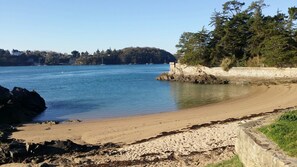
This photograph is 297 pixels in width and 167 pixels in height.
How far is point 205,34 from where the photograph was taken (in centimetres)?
5516

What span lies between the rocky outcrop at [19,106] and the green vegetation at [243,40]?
2838 centimetres

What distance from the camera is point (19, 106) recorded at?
2434 centimetres

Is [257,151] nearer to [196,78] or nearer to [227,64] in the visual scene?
[227,64]

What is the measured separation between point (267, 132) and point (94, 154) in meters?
6.30

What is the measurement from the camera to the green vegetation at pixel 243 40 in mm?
41438

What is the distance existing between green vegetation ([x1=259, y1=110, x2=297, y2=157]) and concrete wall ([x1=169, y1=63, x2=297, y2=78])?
3236cm

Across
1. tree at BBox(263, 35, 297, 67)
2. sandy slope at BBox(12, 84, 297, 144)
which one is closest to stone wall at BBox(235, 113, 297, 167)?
sandy slope at BBox(12, 84, 297, 144)

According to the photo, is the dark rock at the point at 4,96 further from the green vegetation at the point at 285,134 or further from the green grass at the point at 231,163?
the green vegetation at the point at 285,134

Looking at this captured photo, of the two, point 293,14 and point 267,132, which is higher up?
point 293,14

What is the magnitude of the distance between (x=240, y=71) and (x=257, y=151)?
40.4 metres

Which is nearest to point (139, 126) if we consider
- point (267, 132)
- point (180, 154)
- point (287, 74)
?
point (180, 154)

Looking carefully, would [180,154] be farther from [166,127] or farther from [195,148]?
[166,127]

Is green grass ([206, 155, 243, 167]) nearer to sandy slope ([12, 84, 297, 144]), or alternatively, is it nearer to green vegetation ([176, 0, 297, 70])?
sandy slope ([12, 84, 297, 144])

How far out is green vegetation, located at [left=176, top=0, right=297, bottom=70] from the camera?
41.4m
